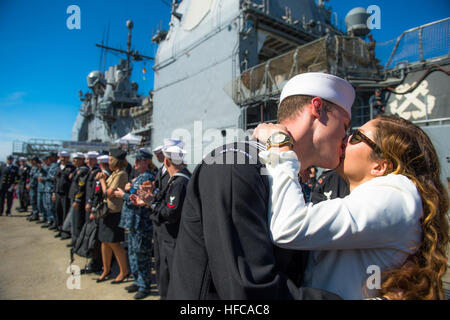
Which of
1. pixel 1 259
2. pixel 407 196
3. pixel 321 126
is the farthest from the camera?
pixel 1 259

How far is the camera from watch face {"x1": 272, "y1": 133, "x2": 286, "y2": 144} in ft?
3.70

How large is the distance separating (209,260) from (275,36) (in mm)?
13296

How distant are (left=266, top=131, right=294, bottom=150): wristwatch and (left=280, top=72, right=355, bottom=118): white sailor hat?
33cm

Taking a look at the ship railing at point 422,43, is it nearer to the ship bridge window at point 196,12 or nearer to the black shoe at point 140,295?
the ship bridge window at point 196,12

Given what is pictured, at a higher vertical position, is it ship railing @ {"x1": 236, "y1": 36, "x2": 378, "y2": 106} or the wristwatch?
ship railing @ {"x1": 236, "y1": 36, "x2": 378, "y2": 106}

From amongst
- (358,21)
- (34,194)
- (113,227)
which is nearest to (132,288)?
(113,227)

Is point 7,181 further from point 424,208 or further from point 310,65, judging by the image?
point 424,208

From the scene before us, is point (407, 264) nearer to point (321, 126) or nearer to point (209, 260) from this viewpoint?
point (321, 126)

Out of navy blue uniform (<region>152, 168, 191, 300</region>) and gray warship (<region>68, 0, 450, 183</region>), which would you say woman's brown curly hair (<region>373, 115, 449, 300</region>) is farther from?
gray warship (<region>68, 0, 450, 183</region>)

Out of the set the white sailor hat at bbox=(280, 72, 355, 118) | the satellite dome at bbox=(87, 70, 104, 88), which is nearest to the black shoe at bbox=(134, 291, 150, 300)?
the white sailor hat at bbox=(280, 72, 355, 118)

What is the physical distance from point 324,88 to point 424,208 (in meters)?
0.74
